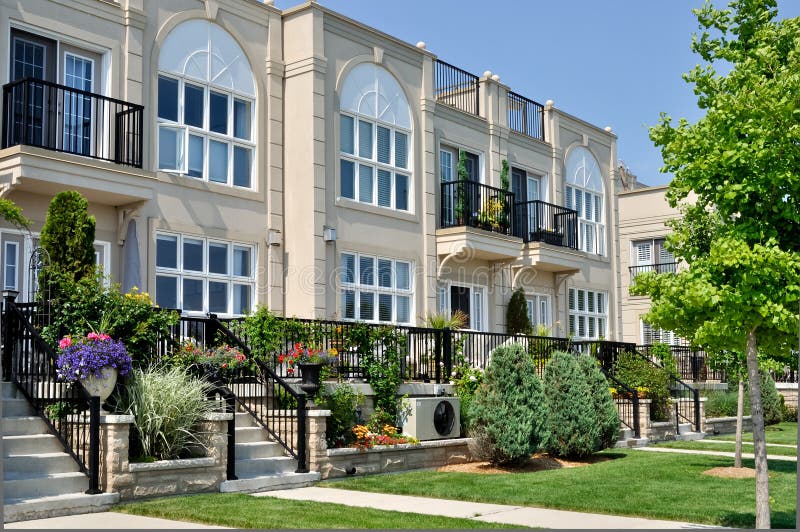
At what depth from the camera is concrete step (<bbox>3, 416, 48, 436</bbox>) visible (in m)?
11.1

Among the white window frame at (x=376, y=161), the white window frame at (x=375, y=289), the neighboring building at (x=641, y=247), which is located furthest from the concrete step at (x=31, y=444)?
the neighboring building at (x=641, y=247)

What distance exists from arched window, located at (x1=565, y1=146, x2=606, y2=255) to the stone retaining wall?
18.6 metres

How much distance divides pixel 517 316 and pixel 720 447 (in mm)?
6875

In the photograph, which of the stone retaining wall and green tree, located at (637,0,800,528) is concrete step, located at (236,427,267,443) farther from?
green tree, located at (637,0,800,528)

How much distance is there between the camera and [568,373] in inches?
658

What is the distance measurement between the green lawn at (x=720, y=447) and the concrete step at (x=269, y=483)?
32.2 ft

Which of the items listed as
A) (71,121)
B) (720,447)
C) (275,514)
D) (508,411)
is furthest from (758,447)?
(71,121)

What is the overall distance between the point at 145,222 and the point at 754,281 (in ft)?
37.3

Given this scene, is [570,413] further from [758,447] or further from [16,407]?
[16,407]

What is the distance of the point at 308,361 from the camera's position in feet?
47.9

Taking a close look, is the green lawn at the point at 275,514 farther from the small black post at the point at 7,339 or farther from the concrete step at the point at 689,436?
the concrete step at the point at 689,436

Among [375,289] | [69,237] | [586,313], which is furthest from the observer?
[586,313]

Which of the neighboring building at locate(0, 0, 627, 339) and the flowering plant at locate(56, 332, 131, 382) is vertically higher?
the neighboring building at locate(0, 0, 627, 339)

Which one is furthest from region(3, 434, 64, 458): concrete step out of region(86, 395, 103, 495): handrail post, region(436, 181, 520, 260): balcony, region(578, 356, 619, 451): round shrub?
region(436, 181, 520, 260): balcony
